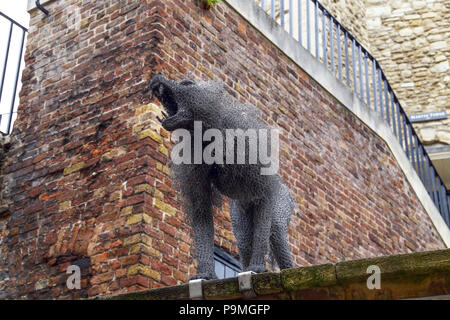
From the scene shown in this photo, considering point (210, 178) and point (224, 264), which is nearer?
point (210, 178)

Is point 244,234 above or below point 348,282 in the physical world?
above

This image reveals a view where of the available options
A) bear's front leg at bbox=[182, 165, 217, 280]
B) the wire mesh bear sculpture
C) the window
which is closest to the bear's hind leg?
the wire mesh bear sculpture

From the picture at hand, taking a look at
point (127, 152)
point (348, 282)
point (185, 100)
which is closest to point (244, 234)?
point (185, 100)

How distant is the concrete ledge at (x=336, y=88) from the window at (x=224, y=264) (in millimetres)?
2831

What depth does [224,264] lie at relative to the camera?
23.9ft

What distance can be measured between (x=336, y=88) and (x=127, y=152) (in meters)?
4.13

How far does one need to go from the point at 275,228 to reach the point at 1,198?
11.4 feet

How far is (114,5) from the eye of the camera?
785 cm

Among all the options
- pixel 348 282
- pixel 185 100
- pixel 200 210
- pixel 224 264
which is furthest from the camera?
pixel 224 264

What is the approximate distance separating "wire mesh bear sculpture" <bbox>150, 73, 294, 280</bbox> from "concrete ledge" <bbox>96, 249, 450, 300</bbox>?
430 mm

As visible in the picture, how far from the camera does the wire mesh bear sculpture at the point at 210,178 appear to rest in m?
4.74

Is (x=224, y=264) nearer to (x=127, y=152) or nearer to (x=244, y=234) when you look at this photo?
(x=127, y=152)
